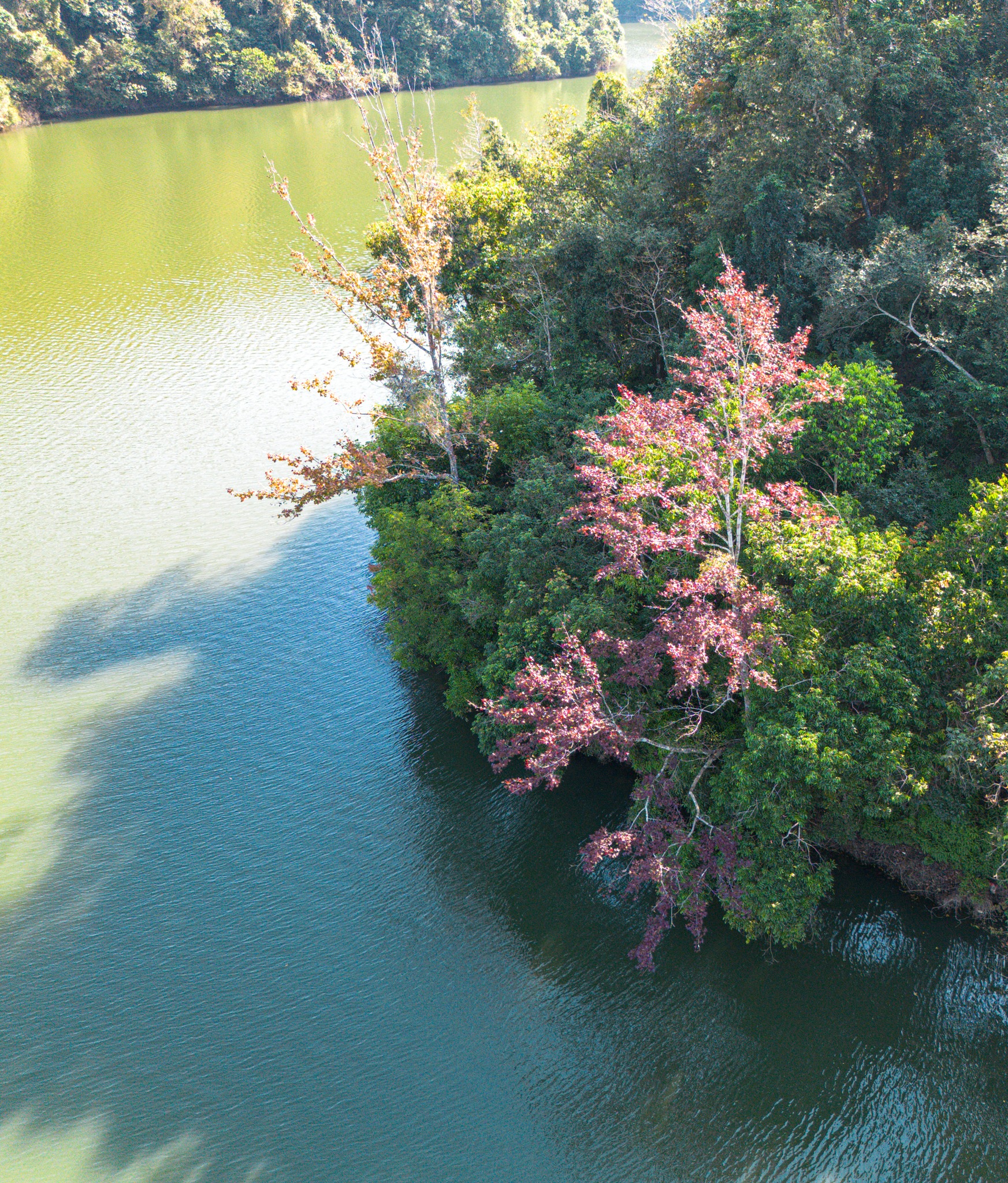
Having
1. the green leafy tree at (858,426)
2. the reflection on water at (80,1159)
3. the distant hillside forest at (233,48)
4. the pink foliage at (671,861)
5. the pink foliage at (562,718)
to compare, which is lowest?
the reflection on water at (80,1159)

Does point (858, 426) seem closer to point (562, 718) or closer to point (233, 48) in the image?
point (562, 718)

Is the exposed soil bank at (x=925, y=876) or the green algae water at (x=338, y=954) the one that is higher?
the exposed soil bank at (x=925, y=876)

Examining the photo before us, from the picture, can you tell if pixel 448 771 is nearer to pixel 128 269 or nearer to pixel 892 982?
pixel 892 982

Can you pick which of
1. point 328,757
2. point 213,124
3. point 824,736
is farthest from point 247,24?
point 824,736

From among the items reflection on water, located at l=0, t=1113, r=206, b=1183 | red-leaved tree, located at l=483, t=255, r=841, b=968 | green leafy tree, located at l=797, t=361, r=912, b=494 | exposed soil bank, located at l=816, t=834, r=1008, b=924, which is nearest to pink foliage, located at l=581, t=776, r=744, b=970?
red-leaved tree, located at l=483, t=255, r=841, b=968

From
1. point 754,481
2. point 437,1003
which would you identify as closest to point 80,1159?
point 437,1003

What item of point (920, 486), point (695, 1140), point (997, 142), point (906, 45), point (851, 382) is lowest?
point (695, 1140)

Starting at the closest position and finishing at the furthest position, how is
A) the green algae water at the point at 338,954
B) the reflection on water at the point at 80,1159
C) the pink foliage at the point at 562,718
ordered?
the reflection on water at the point at 80,1159
the green algae water at the point at 338,954
the pink foliage at the point at 562,718

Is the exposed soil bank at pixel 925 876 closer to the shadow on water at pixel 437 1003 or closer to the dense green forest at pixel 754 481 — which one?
the dense green forest at pixel 754 481

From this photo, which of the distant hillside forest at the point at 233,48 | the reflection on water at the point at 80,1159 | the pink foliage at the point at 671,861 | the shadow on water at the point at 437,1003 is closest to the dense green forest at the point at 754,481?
the pink foliage at the point at 671,861
